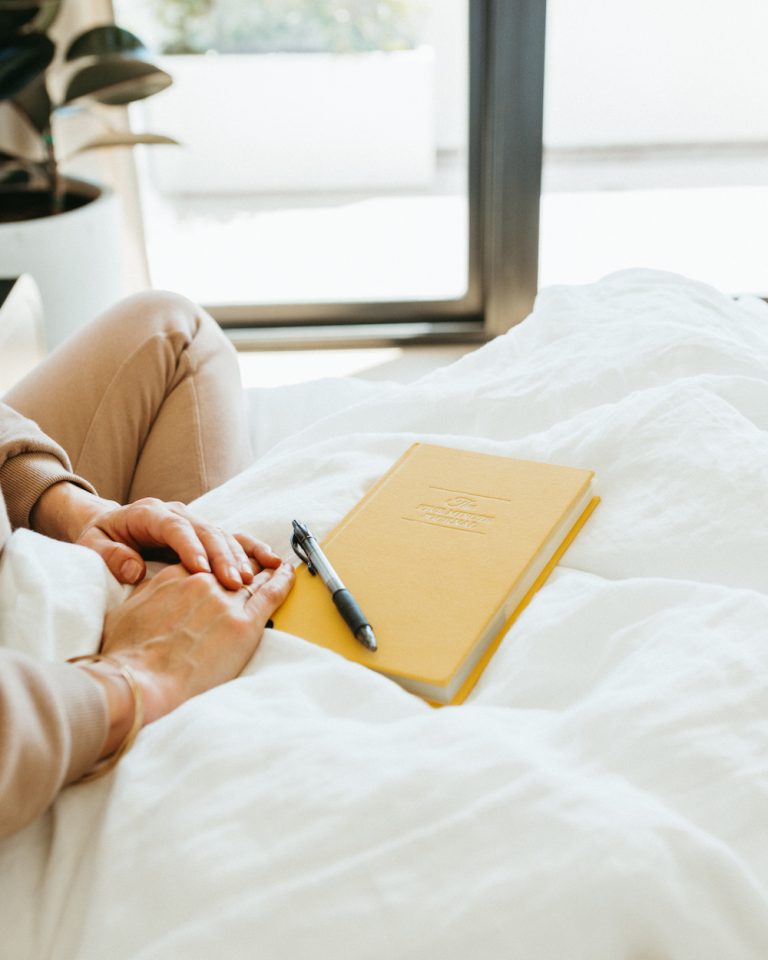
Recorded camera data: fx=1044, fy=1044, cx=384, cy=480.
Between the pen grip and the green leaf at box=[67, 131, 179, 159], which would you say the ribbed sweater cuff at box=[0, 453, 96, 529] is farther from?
the green leaf at box=[67, 131, 179, 159]

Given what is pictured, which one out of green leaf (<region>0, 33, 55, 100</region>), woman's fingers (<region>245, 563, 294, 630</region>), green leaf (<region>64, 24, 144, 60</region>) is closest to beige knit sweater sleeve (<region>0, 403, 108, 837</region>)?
woman's fingers (<region>245, 563, 294, 630</region>)

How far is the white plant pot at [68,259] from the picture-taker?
203 centimetres

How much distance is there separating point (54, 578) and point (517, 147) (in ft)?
6.53

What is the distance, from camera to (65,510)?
0.95 meters

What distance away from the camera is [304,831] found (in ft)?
1.70

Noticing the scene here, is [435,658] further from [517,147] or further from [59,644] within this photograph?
[517,147]

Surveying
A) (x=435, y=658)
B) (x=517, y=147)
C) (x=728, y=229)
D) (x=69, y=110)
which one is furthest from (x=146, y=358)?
(x=728, y=229)

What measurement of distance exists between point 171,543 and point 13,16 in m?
1.76

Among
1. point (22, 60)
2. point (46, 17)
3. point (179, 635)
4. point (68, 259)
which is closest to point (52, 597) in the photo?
point (179, 635)

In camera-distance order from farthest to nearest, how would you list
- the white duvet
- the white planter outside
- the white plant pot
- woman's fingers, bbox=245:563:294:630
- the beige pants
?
the white planter outside → the white plant pot → the beige pants → woman's fingers, bbox=245:563:294:630 → the white duvet

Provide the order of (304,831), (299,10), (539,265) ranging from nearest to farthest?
(304,831) < (299,10) < (539,265)

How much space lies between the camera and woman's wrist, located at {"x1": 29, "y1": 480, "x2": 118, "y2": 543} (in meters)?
0.94

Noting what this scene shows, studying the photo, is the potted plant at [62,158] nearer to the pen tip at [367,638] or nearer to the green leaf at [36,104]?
the green leaf at [36,104]

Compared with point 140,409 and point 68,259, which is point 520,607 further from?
point 68,259
